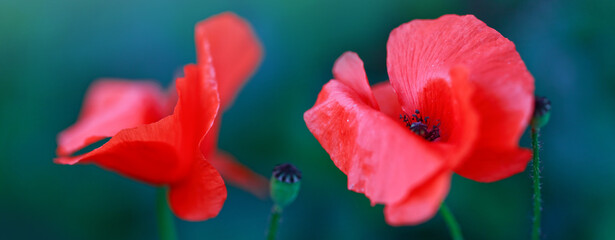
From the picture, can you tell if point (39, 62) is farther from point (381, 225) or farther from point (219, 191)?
point (219, 191)

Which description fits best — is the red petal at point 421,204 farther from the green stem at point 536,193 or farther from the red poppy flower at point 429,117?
the green stem at point 536,193

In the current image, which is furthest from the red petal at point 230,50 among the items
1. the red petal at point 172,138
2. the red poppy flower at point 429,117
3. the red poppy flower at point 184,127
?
the red poppy flower at point 429,117

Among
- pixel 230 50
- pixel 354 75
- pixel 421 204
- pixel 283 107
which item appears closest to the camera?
pixel 421 204

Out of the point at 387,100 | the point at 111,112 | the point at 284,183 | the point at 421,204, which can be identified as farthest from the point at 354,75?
the point at 111,112

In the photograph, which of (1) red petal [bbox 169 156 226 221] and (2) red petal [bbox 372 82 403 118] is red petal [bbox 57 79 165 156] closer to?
(1) red petal [bbox 169 156 226 221]

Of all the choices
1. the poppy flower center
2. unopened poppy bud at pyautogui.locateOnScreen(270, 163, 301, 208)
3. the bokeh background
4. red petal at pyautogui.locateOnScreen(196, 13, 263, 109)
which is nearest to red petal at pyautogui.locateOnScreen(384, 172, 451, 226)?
the poppy flower center

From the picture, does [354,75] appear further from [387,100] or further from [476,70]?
[476,70]
